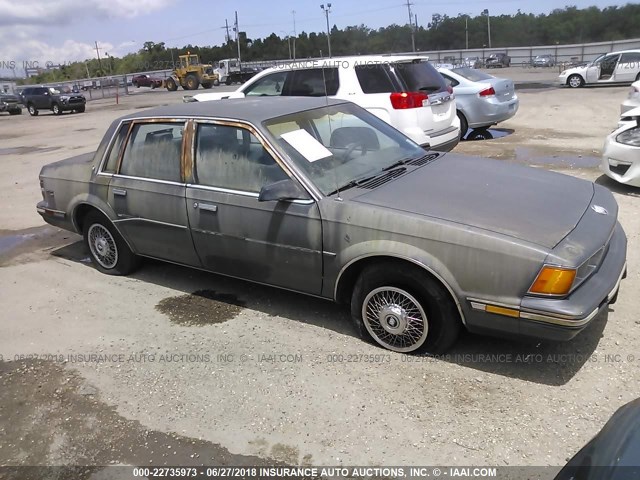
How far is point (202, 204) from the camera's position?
163 inches

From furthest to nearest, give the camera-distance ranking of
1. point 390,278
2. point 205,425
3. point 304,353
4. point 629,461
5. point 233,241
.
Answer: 1. point 233,241
2. point 304,353
3. point 390,278
4. point 205,425
5. point 629,461

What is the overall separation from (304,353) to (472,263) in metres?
1.33

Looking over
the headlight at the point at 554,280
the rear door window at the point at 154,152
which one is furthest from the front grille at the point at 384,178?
the rear door window at the point at 154,152

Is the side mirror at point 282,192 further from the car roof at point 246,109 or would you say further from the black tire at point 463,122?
the black tire at point 463,122

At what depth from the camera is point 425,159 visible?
14.4 ft

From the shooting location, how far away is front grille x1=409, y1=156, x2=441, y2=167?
4281mm

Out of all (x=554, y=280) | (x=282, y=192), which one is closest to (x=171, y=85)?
(x=282, y=192)

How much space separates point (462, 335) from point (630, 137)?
15.4 ft

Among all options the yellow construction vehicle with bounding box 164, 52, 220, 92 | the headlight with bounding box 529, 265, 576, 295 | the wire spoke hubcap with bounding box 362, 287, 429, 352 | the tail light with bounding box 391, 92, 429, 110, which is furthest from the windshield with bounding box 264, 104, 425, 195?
the yellow construction vehicle with bounding box 164, 52, 220, 92

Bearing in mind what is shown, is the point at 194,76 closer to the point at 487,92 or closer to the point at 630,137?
the point at 487,92

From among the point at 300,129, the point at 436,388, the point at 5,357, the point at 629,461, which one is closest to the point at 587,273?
the point at 436,388

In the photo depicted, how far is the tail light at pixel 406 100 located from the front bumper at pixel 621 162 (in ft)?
8.20

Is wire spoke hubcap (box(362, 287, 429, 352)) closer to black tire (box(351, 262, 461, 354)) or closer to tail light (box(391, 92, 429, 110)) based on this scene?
black tire (box(351, 262, 461, 354))

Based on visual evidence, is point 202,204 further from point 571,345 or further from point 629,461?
point 629,461
